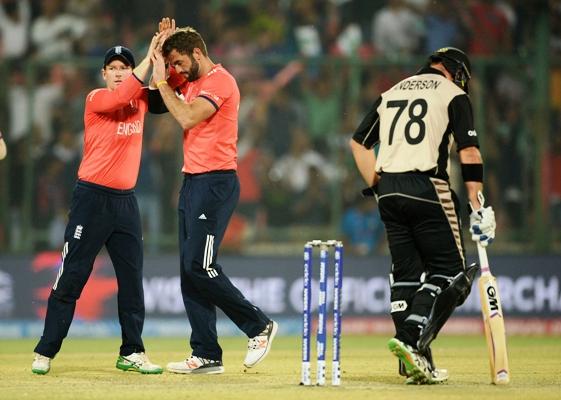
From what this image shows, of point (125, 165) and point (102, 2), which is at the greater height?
point (102, 2)

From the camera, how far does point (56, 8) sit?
1430cm

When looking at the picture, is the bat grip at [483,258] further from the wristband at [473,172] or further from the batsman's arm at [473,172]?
the wristband at [473,172]

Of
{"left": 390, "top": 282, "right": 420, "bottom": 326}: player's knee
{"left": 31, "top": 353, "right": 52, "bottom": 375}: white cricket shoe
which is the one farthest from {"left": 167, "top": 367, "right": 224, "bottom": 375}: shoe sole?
{"left": 390, "top": 282, "right": 420, "bottom": 326}: player's knee

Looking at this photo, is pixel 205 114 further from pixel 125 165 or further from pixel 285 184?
pixel 285 184

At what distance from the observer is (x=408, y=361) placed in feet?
23.0

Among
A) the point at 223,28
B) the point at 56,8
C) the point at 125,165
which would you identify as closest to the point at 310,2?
the point at 223,28

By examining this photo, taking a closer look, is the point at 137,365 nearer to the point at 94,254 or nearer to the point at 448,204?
the point at 94,254

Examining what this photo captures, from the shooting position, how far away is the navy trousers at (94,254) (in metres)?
7.93

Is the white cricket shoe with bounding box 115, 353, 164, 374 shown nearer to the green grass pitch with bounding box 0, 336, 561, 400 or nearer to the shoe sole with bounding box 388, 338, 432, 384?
the green grass pitch with bounding box 0, 336, 561, 400

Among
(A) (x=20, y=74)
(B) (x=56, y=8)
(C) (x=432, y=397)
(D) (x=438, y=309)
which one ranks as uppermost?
(B) (x=56, y=8)

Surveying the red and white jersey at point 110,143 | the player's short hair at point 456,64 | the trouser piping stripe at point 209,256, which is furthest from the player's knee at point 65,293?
the player's short hair at point 456,64

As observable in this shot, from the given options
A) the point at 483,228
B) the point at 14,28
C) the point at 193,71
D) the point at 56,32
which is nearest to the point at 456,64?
the point at 483,228

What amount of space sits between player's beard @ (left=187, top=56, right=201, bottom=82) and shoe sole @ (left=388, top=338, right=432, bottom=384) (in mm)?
2409

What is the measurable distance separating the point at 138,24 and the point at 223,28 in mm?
1115
